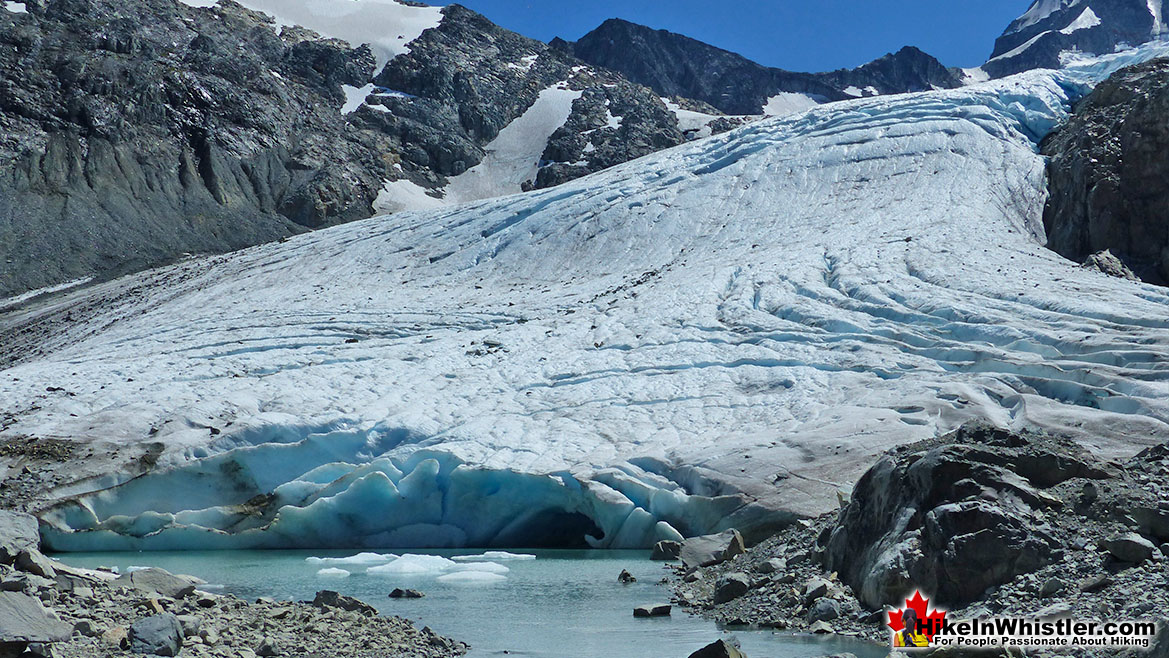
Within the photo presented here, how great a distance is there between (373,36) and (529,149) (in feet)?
61.7

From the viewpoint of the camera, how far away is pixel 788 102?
10494 cm

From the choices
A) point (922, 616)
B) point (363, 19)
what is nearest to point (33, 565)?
point (922, 616)

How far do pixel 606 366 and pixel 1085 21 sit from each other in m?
129

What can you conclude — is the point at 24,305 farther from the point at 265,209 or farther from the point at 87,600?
the point at 87,600

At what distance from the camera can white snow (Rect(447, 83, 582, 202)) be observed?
61250 millimetres

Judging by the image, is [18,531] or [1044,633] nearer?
[1044,633]

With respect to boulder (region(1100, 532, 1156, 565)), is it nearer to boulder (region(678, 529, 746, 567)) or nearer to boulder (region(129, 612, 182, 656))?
boulder (region(678, 529, 746, 567))

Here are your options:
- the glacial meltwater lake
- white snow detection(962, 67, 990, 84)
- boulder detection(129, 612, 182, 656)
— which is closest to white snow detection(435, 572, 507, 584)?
the glacial meltwater lake

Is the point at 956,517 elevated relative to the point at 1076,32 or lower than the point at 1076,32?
lower

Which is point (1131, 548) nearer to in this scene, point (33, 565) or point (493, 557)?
point (33, 565)

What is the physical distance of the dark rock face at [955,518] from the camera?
6457mm

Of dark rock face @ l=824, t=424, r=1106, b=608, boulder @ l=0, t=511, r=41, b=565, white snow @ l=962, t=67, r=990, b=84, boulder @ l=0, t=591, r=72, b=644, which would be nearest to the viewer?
boulder @ l=0, t=591, r=72, b=644

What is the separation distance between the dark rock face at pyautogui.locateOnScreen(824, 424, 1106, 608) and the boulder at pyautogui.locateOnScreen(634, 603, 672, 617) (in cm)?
143

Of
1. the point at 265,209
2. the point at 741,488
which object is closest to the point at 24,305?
the point at 265,209
